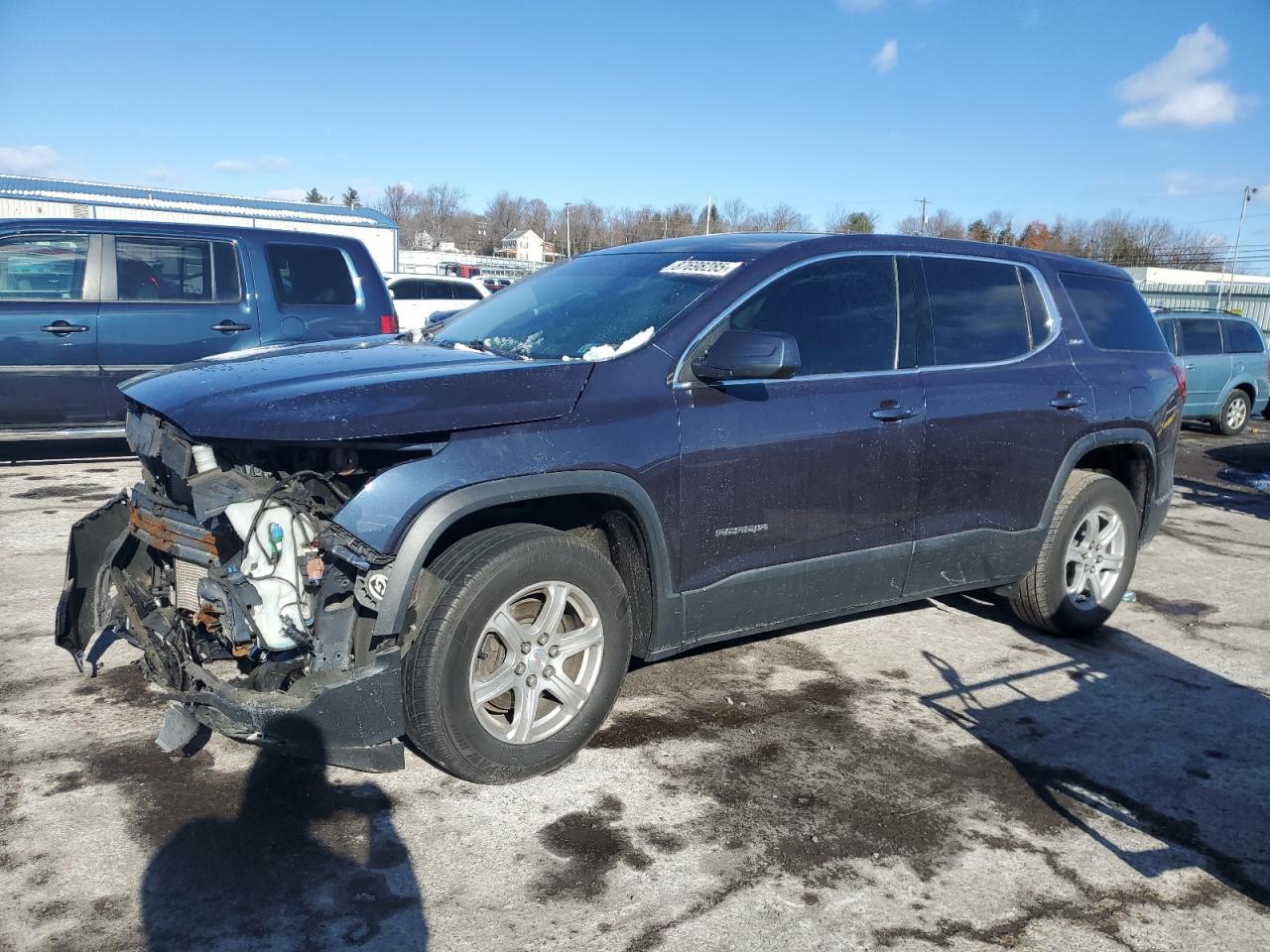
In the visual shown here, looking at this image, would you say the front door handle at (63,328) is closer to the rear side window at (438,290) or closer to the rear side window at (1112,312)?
the rear side window at (1112,312)

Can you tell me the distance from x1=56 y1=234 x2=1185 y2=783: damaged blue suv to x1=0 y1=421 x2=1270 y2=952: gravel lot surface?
12.0 inches

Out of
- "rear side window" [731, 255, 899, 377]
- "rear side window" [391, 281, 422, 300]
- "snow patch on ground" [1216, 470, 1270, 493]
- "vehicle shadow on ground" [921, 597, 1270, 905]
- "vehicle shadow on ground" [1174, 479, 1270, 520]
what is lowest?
"vehicle shadow on ground" [921, 597, 1270, 905]

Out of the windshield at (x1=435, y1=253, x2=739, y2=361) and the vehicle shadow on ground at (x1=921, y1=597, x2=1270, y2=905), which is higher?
the windshield at (x1=435, y1=253, x2=739, y2=361)

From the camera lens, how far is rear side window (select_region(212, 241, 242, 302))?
7.89 meters

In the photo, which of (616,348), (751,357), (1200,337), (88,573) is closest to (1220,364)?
(1200,337)

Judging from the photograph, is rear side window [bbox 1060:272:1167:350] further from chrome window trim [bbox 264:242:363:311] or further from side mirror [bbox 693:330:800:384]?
chrome window trim [bbox 264:242:363:311]

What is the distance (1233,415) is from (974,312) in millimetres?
12676

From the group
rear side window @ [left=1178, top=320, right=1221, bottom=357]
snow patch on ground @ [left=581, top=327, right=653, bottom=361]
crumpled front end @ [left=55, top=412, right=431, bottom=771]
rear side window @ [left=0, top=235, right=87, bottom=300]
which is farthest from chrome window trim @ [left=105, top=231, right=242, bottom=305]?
rear side window @ [left=1178, top=320, right=1221, bottom=357]

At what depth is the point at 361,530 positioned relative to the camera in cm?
301

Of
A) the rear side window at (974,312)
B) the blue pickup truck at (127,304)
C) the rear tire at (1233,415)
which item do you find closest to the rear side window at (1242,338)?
A: the rear tire at (1233,415)

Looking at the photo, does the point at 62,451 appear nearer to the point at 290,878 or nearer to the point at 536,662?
the point at 536,662

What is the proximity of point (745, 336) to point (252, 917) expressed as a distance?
242 cm

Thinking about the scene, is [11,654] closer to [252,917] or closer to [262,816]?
[262,816]

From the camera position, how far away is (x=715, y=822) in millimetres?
3260
